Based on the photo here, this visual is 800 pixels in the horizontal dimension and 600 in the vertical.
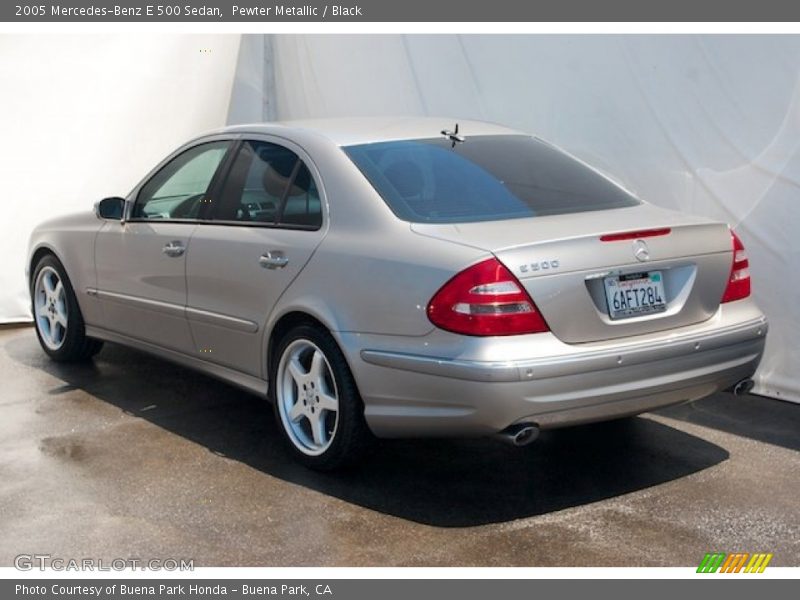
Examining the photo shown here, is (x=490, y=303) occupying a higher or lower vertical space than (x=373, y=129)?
lower

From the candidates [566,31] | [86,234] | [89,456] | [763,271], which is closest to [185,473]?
[89,456]

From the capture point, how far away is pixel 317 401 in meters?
5.10

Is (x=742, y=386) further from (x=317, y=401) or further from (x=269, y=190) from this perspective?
(x=269, y=190)

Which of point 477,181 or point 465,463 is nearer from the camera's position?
point 477,181

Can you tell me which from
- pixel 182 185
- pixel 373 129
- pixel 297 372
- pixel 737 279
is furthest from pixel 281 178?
pixel 737 279

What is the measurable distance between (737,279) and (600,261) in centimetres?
83

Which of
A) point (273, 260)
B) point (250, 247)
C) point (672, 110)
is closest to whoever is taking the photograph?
point (273, 260)

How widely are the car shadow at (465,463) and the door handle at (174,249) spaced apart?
0.87 m

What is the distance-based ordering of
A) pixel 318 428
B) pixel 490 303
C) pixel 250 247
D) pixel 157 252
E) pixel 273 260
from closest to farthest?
1. pixel 490 303
2. pixel 318 428
3. pixel 273 260
4. pixel 250 247
5. pixel 157 252

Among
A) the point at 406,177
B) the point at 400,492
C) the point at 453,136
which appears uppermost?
the point at 453,136

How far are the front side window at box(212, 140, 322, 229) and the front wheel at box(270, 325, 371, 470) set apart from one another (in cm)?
54

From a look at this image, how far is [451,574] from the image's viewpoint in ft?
13.4

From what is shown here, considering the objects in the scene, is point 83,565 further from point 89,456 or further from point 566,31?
point 566,31

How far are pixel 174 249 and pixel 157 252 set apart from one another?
20cm
